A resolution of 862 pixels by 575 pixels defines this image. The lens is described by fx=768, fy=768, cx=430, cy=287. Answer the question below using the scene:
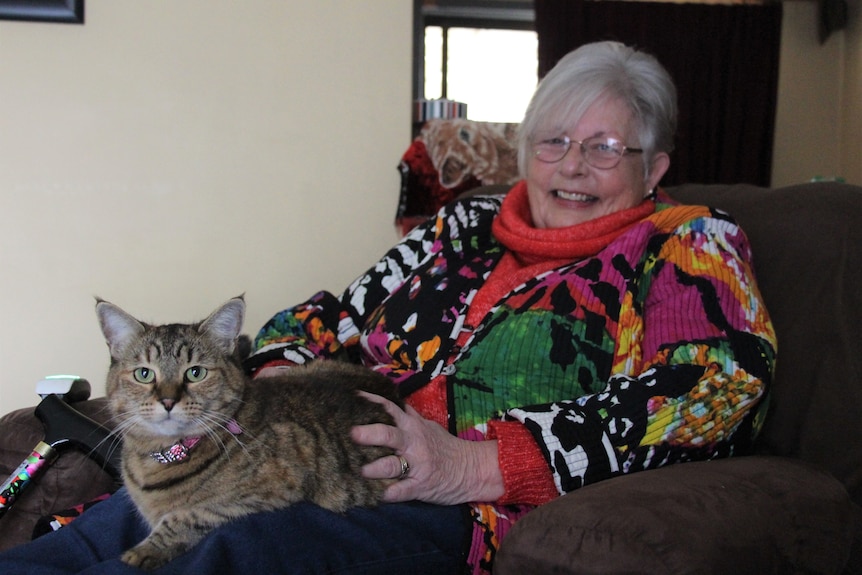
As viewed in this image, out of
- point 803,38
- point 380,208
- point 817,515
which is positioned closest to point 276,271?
point 380,208

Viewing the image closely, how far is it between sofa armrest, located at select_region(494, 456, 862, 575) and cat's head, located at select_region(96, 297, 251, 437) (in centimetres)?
47

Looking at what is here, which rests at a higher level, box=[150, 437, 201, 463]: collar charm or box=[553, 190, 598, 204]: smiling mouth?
box=[553, 190, 598, 204]: smiling mouth

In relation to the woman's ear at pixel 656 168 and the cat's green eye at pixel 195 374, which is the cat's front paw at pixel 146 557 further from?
the woman's ear at pixel 656 168

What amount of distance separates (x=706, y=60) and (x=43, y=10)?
Result: 2205 millimetres

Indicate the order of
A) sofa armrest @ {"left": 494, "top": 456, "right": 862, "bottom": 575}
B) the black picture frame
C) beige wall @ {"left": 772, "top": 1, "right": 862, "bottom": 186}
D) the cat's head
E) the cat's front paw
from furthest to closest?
beige wall @ {"left": 772, "top": 1, "right": 862, "bottom": 186} → the black picture frame → the cat's head → the cat's front paw → sofa armrest @ {"left": 494, "top": 456, "right": 862, "bottom": 575}

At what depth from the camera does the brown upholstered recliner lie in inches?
32.5

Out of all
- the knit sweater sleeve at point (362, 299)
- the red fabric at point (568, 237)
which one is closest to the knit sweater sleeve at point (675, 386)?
the red fabric at point (568, 237)

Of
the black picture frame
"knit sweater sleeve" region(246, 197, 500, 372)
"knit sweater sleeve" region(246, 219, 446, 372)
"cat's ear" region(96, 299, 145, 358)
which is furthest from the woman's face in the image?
the black picture frame

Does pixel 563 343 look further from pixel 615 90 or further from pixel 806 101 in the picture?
pixel 806 101

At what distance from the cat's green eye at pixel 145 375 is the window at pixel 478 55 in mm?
1886

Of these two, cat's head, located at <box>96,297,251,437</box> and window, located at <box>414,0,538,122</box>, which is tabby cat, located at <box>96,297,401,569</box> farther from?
window, located at <box>414,0,538,122</box>

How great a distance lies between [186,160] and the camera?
235 cm

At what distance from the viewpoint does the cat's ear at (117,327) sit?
111cm

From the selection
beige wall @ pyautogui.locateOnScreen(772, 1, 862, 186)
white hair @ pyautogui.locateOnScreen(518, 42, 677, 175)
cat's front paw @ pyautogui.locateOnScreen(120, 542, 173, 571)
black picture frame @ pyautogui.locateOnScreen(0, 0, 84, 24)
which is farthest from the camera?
beige wall @ pyautogui.locateOnScreen(772, 1, 862, 186)
